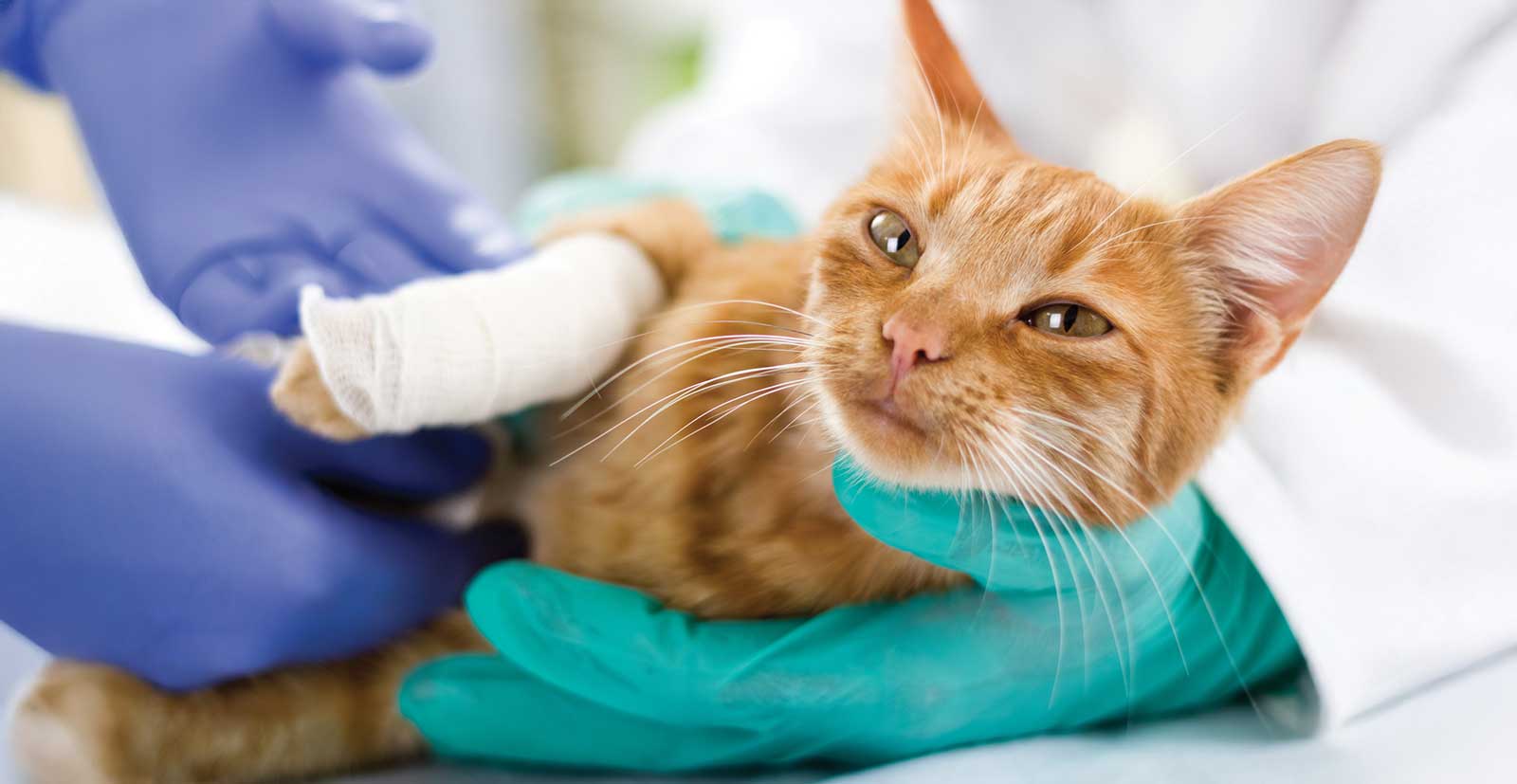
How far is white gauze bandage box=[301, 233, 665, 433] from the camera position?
0.83 meters

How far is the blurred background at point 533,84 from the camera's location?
3240 mm

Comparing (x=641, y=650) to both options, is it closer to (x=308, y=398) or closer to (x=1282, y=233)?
(x=308, y=398)

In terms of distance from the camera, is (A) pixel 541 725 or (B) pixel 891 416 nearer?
(B) pixel 891 416

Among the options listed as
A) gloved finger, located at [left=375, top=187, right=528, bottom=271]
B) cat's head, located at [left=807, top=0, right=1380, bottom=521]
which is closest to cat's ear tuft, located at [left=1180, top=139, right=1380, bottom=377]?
cat's head, located at [left=807, top=0, right=1380, bottom=521]

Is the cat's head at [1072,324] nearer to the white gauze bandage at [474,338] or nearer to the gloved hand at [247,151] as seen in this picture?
the white gauze bandage at [474,338]

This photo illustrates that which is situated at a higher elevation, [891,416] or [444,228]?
[891,416]

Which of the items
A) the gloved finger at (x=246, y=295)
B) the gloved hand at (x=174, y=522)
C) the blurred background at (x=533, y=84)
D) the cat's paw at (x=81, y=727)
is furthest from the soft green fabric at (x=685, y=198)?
the blurred background at (x=533, y=84)

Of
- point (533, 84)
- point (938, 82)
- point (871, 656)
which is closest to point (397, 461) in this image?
point (871, 656)

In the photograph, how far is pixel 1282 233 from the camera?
0.76m

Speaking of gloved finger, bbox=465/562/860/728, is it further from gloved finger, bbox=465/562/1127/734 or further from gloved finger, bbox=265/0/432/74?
gloved finger, bbox=265/0/432/74

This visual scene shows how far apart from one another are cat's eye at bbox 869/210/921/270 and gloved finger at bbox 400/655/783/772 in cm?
47

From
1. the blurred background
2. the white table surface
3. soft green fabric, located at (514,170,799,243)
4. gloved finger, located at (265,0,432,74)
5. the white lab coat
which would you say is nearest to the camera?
the white table surface

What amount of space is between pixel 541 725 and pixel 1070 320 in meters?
0.62

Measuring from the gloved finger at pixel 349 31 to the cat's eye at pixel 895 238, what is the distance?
595mm
